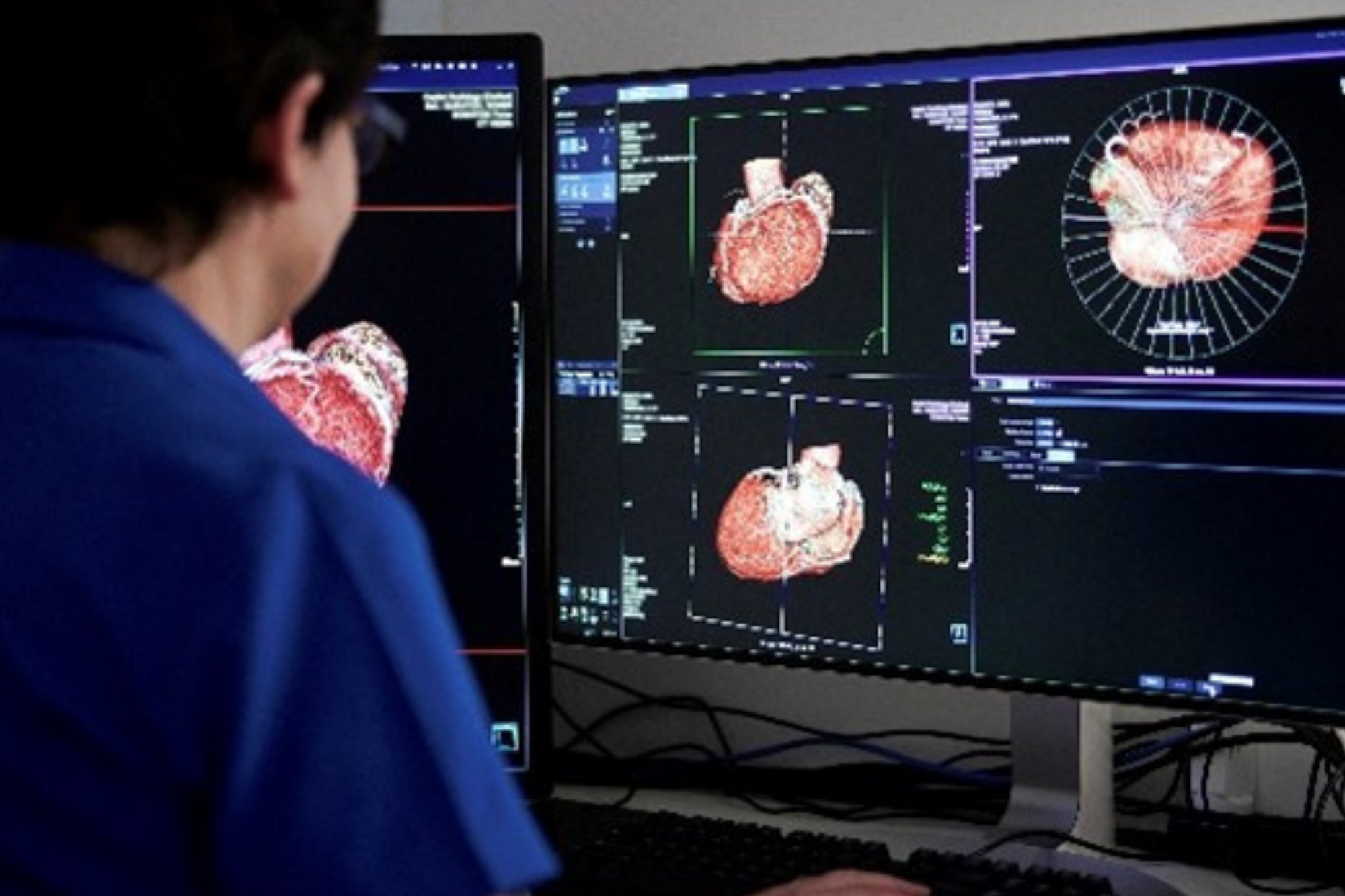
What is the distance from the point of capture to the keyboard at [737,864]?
1254 mm

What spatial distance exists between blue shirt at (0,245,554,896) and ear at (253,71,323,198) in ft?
0.30

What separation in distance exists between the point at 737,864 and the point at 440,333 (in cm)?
47

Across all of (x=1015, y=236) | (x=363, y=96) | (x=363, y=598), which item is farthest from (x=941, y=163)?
(x=363, y=598)

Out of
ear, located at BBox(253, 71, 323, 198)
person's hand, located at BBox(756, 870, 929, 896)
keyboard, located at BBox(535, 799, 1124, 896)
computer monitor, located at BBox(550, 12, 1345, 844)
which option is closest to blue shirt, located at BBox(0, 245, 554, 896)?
ear, located at BBox(253, 71, 323, 198)

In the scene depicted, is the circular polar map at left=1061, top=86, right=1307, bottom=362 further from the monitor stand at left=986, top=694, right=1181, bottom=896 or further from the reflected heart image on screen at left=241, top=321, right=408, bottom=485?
the reflected heart image on screen at left=241, top=321, right=408, bottom=485

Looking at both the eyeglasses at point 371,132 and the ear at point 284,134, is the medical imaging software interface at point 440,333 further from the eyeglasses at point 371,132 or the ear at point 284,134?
the ear at point 284,134

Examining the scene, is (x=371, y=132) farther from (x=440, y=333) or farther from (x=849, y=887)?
(x=440, y=333)

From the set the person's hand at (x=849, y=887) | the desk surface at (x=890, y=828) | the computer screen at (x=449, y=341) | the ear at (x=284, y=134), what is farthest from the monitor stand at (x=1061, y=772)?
the ear at (x=284, y=134)

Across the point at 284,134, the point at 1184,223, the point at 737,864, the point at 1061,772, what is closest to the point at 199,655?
the point at 284,134

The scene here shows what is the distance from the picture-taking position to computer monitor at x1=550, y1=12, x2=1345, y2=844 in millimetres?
1268

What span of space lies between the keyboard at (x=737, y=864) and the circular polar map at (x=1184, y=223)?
349 mm

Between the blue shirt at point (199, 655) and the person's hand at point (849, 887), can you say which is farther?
the person's hand at point (849, 887)

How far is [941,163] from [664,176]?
0.75 ft

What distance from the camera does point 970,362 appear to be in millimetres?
1373
